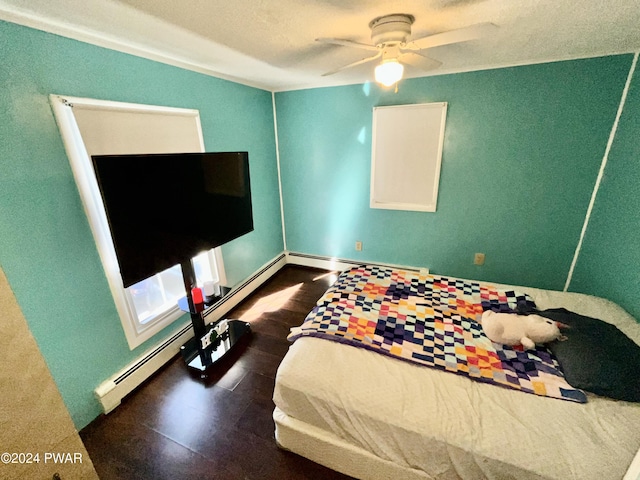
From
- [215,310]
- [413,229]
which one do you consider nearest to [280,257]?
[215,310]

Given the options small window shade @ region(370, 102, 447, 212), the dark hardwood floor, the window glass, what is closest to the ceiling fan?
small window shade @ region(370, 102, 447, 212)

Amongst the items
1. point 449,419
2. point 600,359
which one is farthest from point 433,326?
point 600,359

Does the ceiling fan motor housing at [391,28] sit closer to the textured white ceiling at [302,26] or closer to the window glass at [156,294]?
the textured white ceiling at [302,26]

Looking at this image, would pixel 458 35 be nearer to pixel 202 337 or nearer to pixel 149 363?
pixel 202 337

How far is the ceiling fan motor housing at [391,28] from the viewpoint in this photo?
1.25 metres

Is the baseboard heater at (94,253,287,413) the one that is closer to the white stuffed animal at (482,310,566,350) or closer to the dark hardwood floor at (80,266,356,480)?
the dark hardwood floor at (80,266,356,480)

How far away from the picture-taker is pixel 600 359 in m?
1.25

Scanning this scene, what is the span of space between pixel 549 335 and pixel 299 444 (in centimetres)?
148

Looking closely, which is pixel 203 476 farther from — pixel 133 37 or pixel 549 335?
pixel 133 37

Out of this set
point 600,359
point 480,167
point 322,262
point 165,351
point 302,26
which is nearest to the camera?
point 600,359

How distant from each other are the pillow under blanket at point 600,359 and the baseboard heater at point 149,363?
2.49 m

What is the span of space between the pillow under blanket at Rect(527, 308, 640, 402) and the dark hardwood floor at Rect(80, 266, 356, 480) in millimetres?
1282

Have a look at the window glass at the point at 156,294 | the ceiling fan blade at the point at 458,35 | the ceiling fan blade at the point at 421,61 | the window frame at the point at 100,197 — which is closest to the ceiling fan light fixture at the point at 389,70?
the ceiling fan blade at the point at 458,35

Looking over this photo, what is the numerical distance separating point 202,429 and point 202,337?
0.65m
